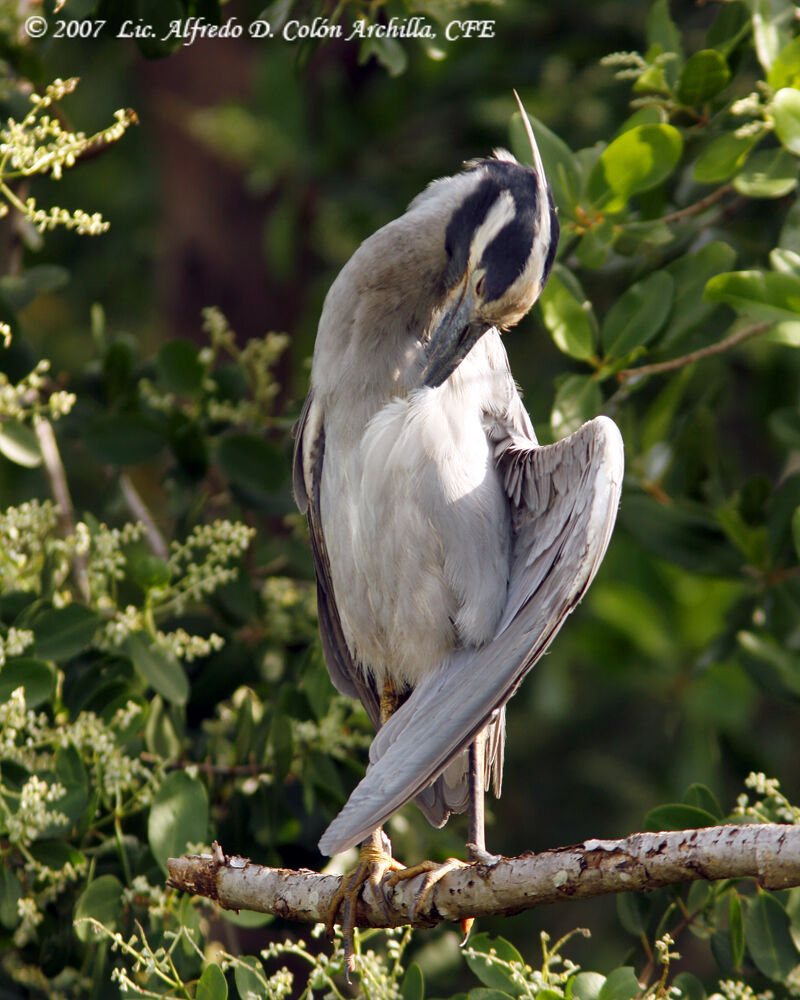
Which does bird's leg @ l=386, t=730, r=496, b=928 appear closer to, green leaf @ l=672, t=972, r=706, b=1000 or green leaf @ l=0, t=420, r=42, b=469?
green leaf @ l=672, t=972, r=706, b=1000

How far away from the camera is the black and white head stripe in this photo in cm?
230

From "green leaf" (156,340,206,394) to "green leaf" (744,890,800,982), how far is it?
175 cm

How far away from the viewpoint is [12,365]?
267 centimetres

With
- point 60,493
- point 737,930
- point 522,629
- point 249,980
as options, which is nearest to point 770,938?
point 737,930

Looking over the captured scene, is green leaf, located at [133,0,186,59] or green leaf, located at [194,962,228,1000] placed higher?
green leaf, located at [133,0,186,59]

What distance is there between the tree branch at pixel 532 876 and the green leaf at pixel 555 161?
4.63 feet

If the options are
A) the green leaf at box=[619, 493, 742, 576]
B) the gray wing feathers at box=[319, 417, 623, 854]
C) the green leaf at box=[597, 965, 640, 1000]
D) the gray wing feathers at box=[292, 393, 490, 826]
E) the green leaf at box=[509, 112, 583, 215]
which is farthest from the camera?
the green leaf at box=[619, 493, 742, 576]

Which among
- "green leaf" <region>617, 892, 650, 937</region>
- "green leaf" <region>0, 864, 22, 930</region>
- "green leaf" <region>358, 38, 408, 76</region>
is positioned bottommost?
"green leaf" <region>617, 892, 650, 937</region>

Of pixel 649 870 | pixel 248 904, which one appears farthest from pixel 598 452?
pixel 248 904

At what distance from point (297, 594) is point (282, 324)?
2.94 meters

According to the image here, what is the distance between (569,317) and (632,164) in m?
0.35

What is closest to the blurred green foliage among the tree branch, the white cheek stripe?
the tree branch

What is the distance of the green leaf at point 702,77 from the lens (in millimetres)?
2449

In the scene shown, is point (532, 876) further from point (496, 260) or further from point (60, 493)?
point (60, 493)
